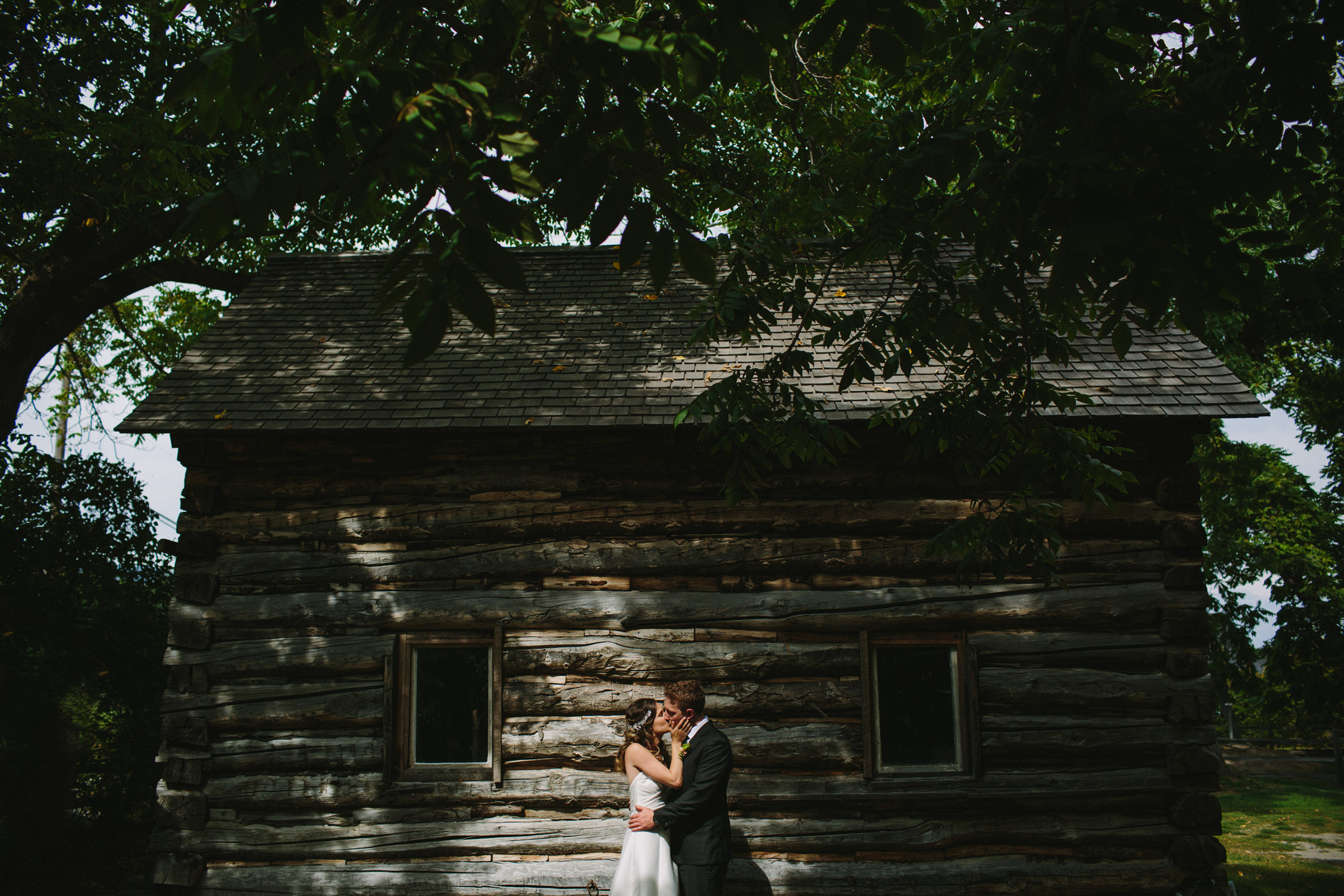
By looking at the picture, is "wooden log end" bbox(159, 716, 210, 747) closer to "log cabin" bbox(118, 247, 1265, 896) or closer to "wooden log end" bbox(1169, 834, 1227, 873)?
"log cabin" bbox(118, 247, 1265, 896)

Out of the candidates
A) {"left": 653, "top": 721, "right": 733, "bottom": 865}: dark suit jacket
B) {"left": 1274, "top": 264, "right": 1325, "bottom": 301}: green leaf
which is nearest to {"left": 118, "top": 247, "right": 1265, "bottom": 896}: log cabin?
{"left": 653, "top": 721, "right": 733, "bottom": 865}: dark suit jacket

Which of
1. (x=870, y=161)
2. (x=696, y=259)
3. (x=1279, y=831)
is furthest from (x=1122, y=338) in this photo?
(x=1279, y=831)

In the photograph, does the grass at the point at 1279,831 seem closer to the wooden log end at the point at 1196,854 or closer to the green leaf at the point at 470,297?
the wooden log end at the point at 1196,854

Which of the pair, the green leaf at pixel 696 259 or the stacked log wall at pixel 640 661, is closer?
the green leaf at pixel 696 259

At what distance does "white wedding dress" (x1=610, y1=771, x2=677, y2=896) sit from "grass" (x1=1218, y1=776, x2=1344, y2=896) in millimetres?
6198

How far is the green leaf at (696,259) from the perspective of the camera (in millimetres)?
2428

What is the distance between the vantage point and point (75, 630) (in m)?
8.94

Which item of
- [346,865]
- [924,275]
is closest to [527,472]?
[346,865]

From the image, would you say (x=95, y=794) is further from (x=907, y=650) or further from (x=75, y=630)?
(x=907, y=650)

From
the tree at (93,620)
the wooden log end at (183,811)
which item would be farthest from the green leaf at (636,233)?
the tree at (93,620)

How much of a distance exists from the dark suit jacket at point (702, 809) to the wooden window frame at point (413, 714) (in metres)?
1.80

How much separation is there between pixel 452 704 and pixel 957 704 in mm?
4135

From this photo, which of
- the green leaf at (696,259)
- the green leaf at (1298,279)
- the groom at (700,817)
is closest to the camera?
the green leaf at (696,259)

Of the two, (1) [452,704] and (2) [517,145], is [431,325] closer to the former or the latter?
(2) [517,145]
